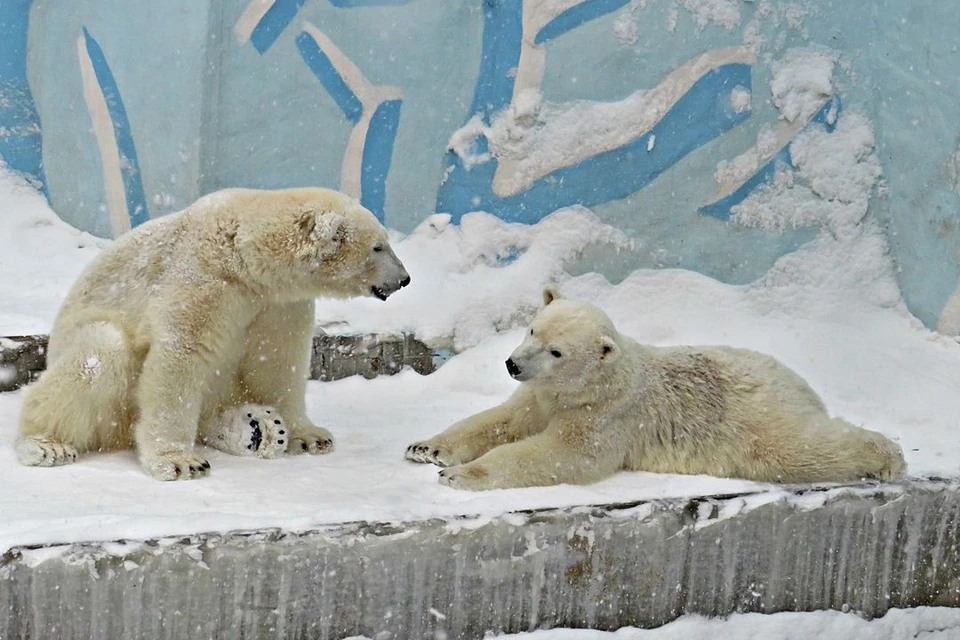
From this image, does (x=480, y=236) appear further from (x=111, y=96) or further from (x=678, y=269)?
(x=111, y=96)

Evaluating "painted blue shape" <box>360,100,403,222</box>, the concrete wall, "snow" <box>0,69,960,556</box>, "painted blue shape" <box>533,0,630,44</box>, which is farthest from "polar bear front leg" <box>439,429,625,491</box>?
"painted blue shape" <box>533,0,630,44</box>

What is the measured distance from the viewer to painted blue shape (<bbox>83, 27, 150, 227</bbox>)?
675 cm

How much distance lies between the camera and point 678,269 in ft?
20.8

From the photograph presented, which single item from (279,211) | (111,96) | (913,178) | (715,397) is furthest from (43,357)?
(913,178)

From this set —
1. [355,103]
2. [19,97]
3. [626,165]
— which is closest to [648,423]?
[626,165]

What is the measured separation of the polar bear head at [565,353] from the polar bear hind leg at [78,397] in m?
1.35

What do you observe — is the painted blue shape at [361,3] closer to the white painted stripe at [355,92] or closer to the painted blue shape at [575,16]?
the white painted stripe at [355,92]

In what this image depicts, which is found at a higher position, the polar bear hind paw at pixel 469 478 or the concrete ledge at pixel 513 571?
the polar bear hind paw at pixel 469 478

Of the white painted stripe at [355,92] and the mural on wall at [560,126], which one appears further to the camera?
the white painted stripe at [355,92]

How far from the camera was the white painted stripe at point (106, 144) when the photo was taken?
22.4 ft

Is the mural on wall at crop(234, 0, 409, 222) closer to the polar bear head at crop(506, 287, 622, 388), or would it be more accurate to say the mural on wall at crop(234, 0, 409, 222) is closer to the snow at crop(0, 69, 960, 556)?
the snow at crop(0, 69, 960, 556)

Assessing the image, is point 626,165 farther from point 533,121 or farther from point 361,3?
point 361,3

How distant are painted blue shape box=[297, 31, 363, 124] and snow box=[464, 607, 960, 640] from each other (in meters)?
3.99

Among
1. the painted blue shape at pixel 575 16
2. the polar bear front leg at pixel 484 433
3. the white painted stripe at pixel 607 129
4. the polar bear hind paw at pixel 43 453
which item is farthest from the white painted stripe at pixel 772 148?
the polar bear hind paw at pixel 43 453
